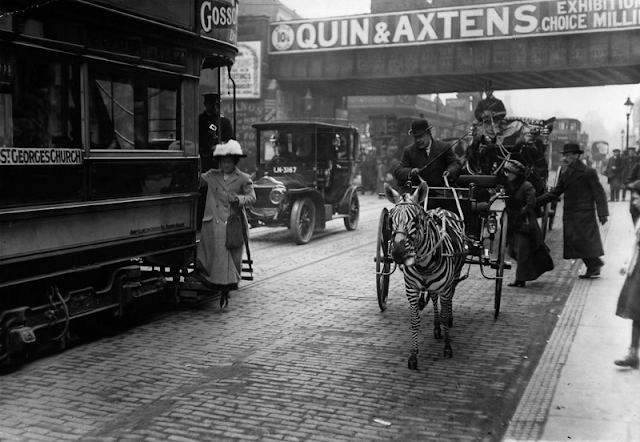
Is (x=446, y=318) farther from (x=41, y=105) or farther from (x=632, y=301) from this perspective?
(x=41, y=105)

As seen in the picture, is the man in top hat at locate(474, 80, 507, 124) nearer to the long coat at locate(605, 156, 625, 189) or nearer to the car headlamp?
the car headlamp

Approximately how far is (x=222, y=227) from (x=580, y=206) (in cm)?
520

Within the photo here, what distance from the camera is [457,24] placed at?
23.3 m

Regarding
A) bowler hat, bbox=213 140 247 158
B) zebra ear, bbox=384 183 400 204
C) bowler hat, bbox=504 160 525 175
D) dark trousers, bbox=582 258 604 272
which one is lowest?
dark trousers, bbox=582 258 604 272

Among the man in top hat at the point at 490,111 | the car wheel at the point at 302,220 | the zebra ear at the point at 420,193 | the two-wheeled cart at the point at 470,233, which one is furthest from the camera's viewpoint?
the man in top hat at the point at 490,111

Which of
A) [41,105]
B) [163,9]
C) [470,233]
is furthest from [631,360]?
[163,9]

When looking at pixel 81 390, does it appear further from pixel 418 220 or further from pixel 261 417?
pixel 418 220

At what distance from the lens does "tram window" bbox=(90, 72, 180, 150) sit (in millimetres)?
6477

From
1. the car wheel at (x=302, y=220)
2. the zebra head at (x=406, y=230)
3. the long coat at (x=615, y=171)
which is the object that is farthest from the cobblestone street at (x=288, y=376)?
the long coat at (x=615, y=171)

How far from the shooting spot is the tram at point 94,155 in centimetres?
556

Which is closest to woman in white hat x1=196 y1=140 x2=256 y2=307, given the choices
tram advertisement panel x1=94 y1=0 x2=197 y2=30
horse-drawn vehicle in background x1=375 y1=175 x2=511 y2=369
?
tram advertisement panel x1=94 y1=0 x2=197 y2=30

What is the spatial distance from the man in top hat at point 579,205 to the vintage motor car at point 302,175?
216 inches

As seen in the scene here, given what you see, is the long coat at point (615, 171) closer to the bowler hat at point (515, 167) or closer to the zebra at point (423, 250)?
the bowler hat at point (515, 167)

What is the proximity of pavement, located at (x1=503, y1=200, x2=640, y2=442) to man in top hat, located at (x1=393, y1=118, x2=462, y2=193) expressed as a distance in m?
2.03
